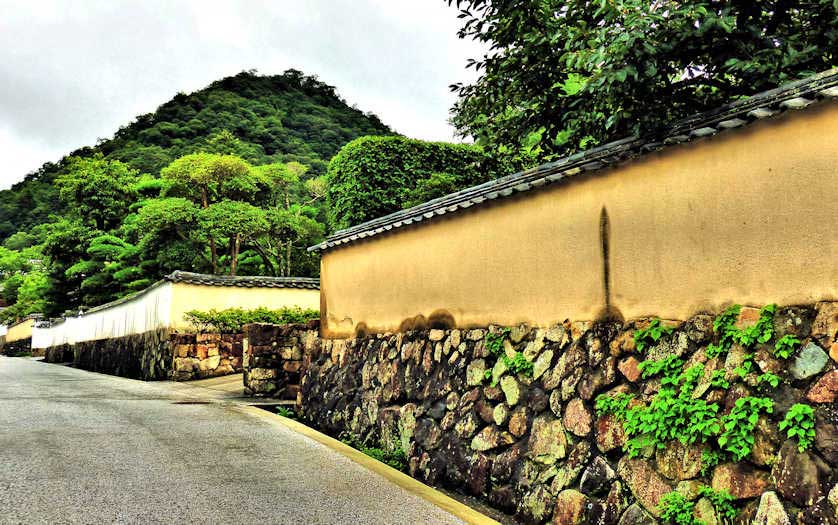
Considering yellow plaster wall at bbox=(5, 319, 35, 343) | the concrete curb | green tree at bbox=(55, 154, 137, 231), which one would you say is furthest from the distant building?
yellow plaster wall at bbox=(5, 319, 35, 343)

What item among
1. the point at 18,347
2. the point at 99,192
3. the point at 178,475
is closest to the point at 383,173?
the point at 178,475

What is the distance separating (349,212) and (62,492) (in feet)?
40.8

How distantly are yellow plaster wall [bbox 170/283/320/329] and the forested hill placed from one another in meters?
22.5

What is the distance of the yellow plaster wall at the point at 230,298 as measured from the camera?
19.0 m

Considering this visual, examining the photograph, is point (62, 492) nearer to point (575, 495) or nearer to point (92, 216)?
point (575, 495)

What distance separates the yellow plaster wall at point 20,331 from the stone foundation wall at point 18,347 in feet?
0.96

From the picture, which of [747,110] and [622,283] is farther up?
[747,110]

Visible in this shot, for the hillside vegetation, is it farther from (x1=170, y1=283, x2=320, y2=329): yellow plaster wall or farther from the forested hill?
(x1=170, y1=283, x2=320, y2=329): yellow plaster wall

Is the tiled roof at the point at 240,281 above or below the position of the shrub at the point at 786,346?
above

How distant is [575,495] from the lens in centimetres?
534

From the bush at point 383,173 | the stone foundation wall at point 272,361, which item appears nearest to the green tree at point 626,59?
the stone foundation wall at point 272,361

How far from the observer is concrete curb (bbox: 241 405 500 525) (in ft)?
18.3

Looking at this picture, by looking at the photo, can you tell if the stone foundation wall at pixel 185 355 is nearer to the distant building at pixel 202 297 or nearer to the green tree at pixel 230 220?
the distant building at pixel 202 297

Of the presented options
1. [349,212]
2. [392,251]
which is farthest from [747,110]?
[349,212]
